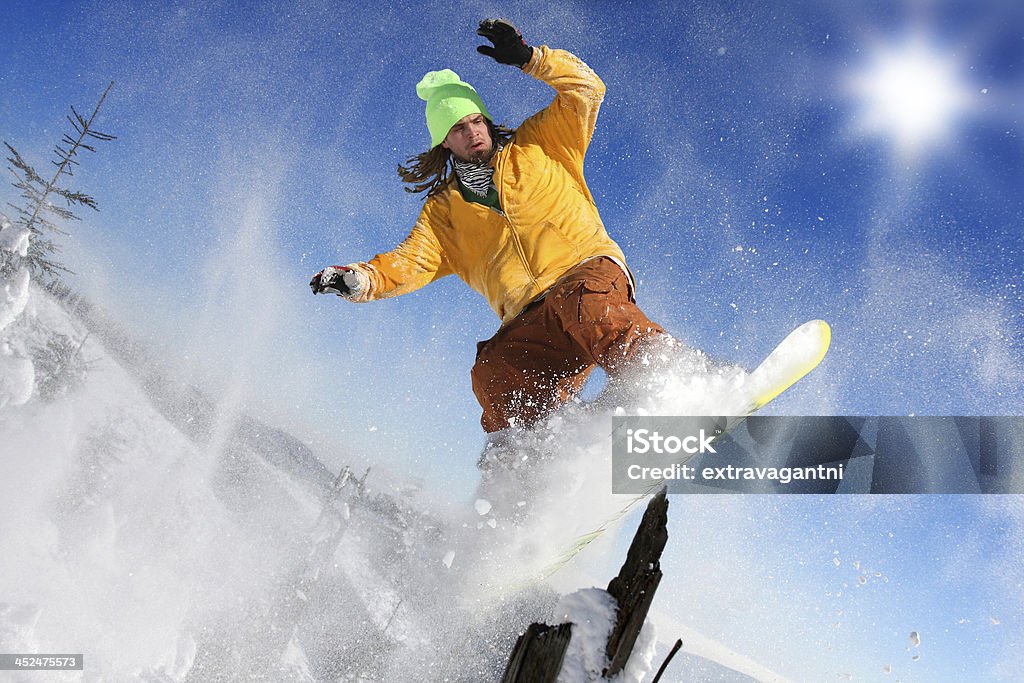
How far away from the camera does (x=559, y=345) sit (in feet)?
14.9

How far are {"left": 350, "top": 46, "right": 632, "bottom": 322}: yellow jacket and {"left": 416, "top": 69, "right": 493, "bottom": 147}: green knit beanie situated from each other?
1.33ft

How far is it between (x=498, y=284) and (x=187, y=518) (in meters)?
26.3

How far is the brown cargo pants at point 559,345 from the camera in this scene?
410cm

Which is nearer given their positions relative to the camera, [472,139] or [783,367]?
[783,367]

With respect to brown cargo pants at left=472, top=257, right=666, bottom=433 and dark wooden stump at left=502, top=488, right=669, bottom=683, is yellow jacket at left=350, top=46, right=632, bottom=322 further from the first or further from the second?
dark wooden stump at left=502, top=488, right=669, bottom=683

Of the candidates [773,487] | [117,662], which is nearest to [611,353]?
[773,487]

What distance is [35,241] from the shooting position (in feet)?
67.6

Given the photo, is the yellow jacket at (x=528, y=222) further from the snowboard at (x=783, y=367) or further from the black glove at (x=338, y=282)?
the snowboard at (x=783, y=367)

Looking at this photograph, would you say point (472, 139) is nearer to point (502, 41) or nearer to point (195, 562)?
point (502, 41)

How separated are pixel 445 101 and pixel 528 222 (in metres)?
1.29

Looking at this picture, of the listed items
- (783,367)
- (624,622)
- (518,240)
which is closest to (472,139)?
(518,240)

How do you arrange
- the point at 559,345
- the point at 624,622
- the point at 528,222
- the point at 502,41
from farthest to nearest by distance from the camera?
the point at 528,222, the point at 559,345, the point at 502,41, the point at 624,622

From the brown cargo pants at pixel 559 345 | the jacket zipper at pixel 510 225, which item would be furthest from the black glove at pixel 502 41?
the brown cargo pants at pixel 559 345

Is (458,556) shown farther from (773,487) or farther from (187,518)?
(187,518)
